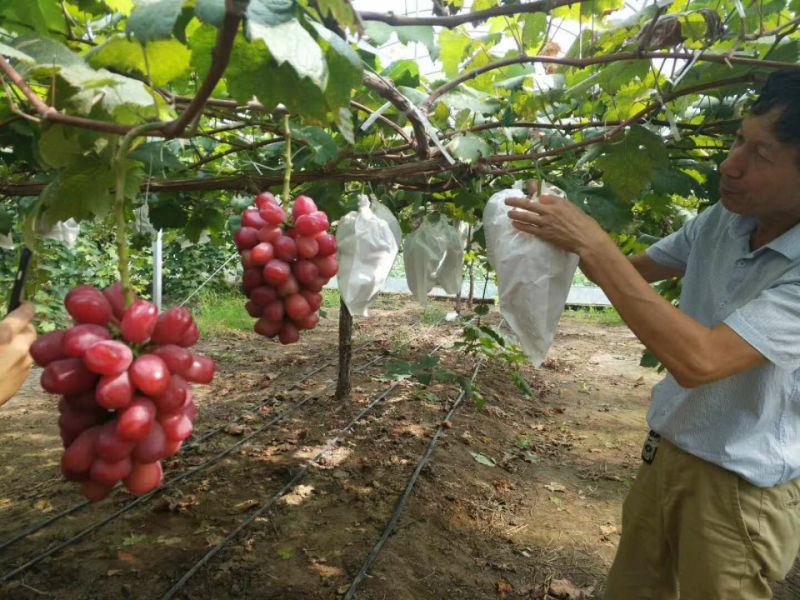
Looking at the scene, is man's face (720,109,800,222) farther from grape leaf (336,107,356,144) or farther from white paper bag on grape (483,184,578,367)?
grape leaf (336,107,356,144)

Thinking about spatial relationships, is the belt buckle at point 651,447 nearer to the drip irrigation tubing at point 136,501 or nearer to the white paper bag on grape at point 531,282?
the white paper bag on grape at point 531,282

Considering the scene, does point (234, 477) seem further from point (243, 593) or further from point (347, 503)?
point (243, 593)

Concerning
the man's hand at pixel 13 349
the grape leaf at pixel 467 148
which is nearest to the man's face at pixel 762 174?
the grape leaf at pixel 467 148

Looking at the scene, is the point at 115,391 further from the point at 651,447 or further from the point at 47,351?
the point at 651,447

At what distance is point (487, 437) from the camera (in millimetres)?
4750

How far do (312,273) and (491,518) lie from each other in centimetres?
274

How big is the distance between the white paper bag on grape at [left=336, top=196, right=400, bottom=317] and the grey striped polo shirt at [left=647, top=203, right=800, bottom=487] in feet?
3.01

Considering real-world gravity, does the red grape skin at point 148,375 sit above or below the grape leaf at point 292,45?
below

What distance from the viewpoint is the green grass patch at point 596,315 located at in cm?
1198

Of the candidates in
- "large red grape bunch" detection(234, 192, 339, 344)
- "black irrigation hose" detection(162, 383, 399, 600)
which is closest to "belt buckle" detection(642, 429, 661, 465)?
"large red grape bunch" detection(234, 192, 339, 344)

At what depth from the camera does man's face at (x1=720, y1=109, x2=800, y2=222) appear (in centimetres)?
138

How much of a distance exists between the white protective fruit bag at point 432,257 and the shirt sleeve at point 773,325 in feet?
3.30

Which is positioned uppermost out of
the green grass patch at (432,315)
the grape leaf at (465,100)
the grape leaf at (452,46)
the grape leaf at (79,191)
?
the grape leaf at (452,46)

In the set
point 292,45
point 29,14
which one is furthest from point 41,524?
point 292,45
